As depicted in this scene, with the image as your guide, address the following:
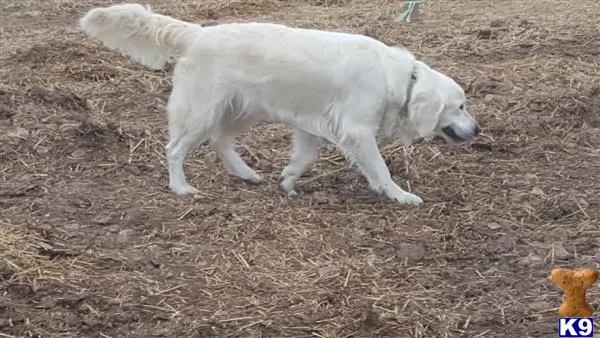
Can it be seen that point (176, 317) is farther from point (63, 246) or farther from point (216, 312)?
point (63, 246)

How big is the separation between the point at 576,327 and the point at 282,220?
2166 mm

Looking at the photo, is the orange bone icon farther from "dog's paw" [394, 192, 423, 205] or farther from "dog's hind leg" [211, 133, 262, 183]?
"dog's hind leg" [211, 133, 262, 183]

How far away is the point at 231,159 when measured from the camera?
6.20 m

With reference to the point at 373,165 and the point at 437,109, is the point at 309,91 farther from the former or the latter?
the point at 437,109

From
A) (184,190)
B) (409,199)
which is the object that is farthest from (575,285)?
(184,190)

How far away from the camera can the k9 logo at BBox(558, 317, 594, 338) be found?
3.42m

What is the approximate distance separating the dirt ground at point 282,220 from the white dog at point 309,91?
0.34 metres

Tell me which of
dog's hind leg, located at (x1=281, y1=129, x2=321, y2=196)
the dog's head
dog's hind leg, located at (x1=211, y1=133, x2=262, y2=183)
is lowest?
dog's hind leg, located at (x1=211, y1=133, x2=262, y2=183)

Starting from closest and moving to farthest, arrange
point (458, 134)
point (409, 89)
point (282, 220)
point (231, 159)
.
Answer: point (282, 220)
point (409, 89)
point (458, 134)
point (231, 159)

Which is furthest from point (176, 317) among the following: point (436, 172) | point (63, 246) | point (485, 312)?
point (436, 172)

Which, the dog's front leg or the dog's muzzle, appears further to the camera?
the dog's muzzle

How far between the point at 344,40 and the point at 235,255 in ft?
5.14

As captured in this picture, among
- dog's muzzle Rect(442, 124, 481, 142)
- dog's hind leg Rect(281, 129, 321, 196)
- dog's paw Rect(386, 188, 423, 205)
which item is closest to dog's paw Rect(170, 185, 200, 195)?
dog's hind leg Rect(281, 129, 321, 196)

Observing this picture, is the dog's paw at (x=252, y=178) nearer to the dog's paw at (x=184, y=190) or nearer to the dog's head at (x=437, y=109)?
the dog's paw at (x=184, y=190)
